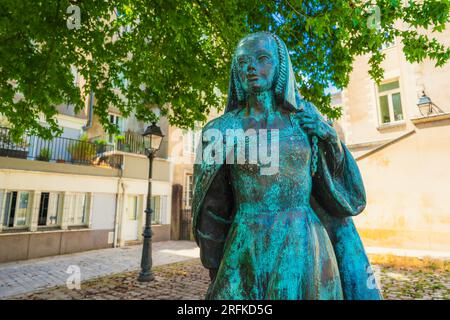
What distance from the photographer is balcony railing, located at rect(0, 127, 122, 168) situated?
12.0 meters

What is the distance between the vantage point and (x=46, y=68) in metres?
6.04

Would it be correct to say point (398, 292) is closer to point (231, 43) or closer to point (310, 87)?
point (310, 87)

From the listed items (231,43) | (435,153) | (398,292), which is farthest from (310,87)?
(435,153)

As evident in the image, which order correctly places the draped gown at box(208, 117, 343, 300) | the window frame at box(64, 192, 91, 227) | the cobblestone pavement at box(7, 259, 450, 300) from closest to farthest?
the draped gown at box(208, 117, 343, 300) < the cobblestone pavement at box(7, 259, 450, 300) < the window frame at box(64, 192, 91, 227)

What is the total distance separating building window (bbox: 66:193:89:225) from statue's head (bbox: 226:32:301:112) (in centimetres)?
1374

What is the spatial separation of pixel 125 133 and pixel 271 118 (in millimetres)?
16095

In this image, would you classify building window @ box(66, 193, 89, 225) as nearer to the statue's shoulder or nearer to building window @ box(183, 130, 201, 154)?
building window @ box(183, 130, 201, 154)

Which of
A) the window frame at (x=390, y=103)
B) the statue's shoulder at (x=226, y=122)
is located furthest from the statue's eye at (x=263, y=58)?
the window frame at (x=390, y=103)

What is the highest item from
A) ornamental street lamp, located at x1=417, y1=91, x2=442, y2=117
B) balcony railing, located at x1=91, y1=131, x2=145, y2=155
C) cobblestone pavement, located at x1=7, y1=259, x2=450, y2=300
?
ornamental street lamp, located at x1=417, y1=91, x2=442, y2=117

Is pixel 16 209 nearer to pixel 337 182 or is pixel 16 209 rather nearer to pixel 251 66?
pixel 251 66

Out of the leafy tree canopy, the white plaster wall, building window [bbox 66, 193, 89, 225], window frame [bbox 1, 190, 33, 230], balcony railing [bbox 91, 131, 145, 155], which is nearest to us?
the leafy tree canopy

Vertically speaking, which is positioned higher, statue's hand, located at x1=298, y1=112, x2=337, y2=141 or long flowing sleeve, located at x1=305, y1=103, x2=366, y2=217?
statue's hand, located at x1=298, y1=112, x2=337, y2=141

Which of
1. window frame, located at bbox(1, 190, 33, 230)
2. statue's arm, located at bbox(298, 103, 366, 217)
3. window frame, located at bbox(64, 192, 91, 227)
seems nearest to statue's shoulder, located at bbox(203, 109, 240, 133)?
statue's arm, located at bbox(298, 103, 366, 217)

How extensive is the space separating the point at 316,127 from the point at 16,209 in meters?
13.6
